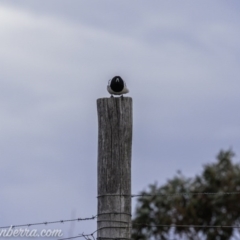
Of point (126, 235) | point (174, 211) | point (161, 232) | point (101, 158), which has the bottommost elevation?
point (126, 235)

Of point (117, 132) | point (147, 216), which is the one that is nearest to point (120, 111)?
point (117, 132)

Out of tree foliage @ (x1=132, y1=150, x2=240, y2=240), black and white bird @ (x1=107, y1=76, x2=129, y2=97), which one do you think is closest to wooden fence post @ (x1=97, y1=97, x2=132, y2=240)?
black and white bird @ (x1=107, y1=76, x2=129, y2=97)

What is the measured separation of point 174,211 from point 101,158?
21.3 meters

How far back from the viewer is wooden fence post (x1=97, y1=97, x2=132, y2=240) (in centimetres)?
988

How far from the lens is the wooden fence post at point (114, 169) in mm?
9875

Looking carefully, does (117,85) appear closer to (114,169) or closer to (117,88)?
(117,88)

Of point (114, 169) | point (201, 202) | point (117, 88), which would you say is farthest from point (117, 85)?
Result: point (201, 202)

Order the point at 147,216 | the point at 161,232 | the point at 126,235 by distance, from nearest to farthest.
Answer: the point at 126,235
the point at 161,232
the point at 147,216

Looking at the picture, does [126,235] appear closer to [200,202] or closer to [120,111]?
[120,111]

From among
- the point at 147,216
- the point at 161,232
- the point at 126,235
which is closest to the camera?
the point at 126,235

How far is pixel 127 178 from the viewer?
32.6 feet

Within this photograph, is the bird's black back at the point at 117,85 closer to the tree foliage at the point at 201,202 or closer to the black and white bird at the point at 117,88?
the black and white bird at the point at 117,88

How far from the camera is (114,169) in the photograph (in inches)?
389

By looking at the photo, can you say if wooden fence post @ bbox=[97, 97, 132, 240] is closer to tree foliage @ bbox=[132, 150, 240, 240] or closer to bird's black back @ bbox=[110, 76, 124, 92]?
bird's black back @ bbox=[110, 76, 124, 92]
